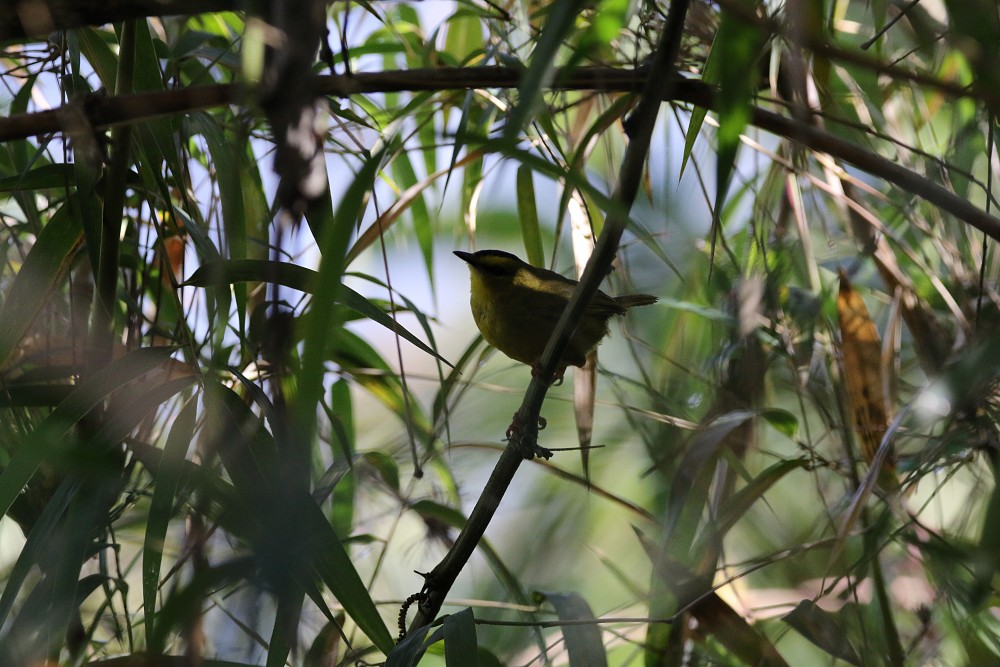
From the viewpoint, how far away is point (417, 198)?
252 centimetres

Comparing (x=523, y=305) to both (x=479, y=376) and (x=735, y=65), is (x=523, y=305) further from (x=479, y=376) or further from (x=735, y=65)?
(x=735, y=65)

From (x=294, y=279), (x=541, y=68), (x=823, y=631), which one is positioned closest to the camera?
(x=541, y=68)

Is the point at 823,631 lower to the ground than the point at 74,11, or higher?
lower

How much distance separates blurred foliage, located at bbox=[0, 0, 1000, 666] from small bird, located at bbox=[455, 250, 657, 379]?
0.14 meters

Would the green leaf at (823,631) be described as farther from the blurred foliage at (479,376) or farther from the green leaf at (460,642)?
the green leaf at (460,642)

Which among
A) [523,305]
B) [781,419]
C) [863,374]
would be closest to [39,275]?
[523,305]

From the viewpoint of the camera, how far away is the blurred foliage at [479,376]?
1.16 m

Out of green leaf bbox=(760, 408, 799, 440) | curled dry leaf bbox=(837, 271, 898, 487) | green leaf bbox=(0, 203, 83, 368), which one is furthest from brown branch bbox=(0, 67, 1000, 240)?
curled dry leaf bbox=(837, 271, 898, 487)

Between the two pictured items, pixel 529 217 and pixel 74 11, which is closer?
pixel 74 11

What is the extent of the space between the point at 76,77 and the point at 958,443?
6.15 ft

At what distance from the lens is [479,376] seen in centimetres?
283

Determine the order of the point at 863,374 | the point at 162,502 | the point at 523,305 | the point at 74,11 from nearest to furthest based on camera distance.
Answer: the point at 74,11 < the point at 162,502 < the point at 863,374 < the point at 523,305

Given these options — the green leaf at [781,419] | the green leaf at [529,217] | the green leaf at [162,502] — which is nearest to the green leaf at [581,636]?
the green leaf at [781,419]

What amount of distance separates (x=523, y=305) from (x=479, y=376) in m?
0.26
